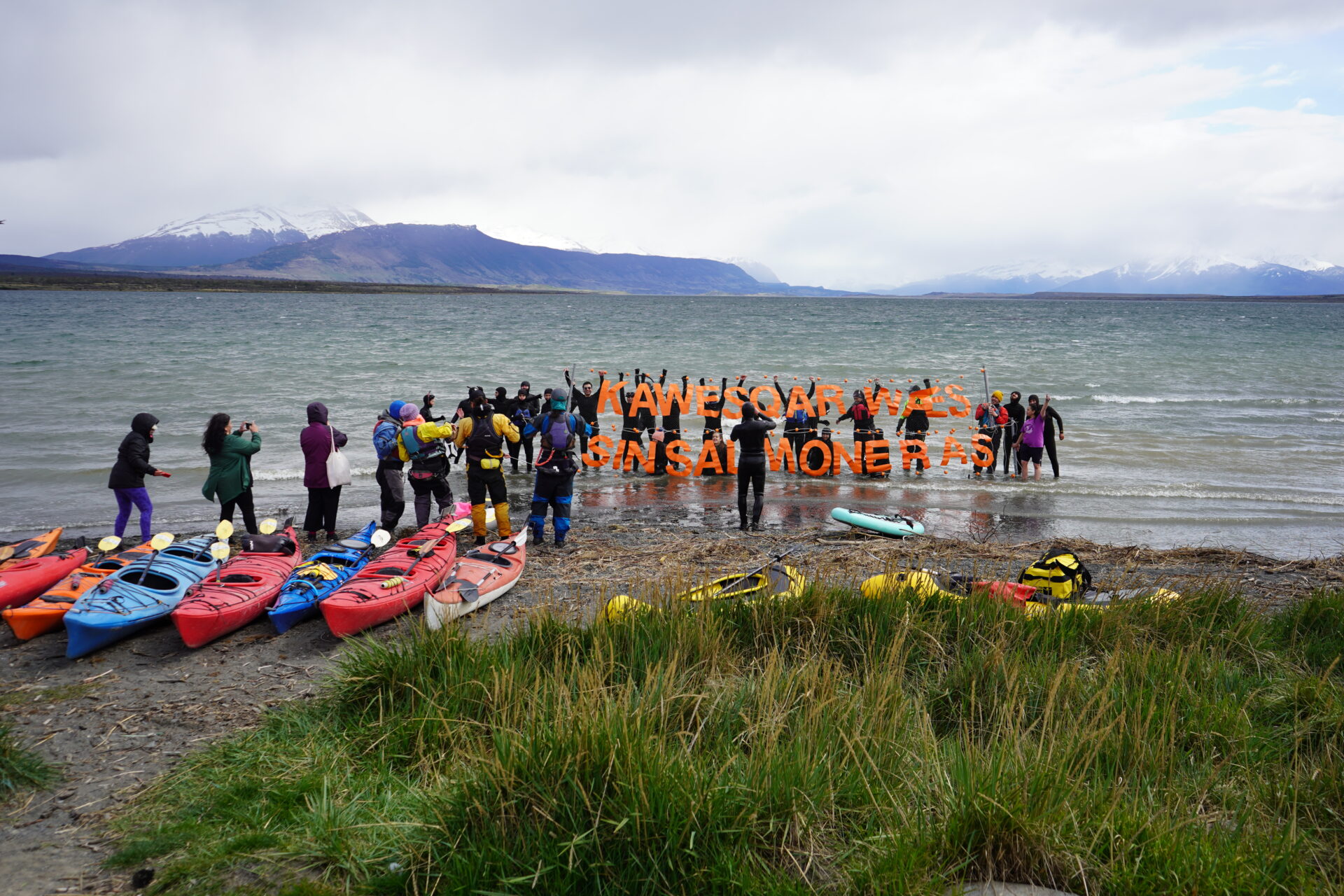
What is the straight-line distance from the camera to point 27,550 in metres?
9.20

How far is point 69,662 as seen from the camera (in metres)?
7.17

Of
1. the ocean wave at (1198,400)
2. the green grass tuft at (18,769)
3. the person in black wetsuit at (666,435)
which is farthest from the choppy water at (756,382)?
the green grass tuft at (18,769)

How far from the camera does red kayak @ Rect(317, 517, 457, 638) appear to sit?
7.52 metres

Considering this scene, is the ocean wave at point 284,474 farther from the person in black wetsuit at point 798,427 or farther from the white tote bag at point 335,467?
the person in black wetsuit at point 798,427

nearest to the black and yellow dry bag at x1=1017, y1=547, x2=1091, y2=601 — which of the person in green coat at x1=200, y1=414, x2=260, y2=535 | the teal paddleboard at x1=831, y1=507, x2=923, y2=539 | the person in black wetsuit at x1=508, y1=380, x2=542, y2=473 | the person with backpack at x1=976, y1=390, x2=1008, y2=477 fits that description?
the teal paddleboard at x1=831, y1=507, x2=923, y2=539

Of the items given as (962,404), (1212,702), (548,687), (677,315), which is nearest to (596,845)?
(548,687)

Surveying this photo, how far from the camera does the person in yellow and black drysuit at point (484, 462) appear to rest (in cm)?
1045

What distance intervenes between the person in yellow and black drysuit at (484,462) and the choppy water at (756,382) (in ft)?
9.23

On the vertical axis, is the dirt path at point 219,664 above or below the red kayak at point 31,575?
below

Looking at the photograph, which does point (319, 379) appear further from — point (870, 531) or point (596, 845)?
point (596, 845)

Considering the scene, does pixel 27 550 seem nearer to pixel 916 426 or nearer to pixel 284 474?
pixel 284 474

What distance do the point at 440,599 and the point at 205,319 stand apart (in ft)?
221

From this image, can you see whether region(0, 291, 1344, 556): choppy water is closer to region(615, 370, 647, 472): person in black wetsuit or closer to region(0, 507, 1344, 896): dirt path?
region(615, 370, 647, 472): person in black wetsuit

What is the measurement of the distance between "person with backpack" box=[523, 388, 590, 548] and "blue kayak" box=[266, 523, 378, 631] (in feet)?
8.01
